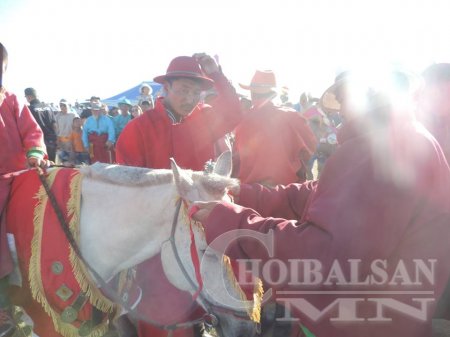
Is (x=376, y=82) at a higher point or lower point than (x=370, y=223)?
higher

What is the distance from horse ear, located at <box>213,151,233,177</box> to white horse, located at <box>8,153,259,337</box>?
0.06 meters

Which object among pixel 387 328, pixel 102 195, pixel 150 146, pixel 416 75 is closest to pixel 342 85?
pixel 416 75

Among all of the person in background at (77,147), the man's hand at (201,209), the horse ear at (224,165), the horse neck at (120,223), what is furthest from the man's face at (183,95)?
the person in background at (77,147)

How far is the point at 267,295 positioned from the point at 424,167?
1163 mm

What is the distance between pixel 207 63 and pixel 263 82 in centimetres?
103

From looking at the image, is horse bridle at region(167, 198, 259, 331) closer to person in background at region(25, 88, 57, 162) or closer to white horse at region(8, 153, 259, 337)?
white horse at region(8, 153, 259, 337)

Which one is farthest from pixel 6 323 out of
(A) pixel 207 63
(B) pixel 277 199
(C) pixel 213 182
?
(A) pixel 207 63

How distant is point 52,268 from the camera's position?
2020 millimetres

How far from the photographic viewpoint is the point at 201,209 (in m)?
1.82

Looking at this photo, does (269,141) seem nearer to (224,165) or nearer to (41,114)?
(224,165)

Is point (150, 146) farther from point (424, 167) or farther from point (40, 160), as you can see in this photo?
point (424, 167)

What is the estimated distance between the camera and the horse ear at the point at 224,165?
2.30 metres

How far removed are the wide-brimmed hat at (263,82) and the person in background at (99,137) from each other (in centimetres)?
642

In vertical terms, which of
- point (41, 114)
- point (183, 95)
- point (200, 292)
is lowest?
point (200, 292)
